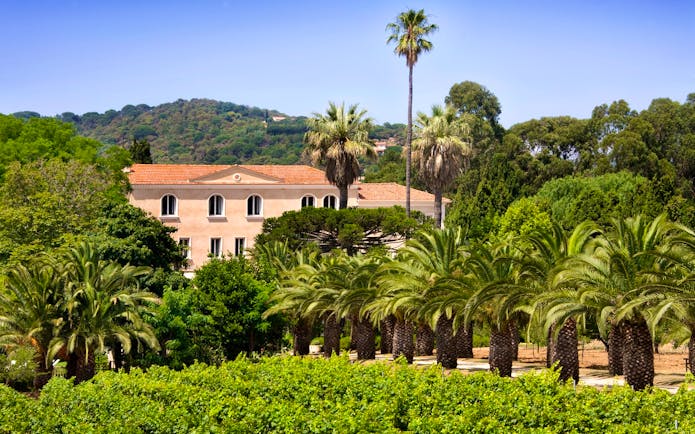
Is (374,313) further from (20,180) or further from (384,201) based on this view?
(384,201)

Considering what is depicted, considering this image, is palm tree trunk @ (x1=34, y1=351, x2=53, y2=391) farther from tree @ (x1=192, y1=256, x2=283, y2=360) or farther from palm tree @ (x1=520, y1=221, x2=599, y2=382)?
palm tree @ (x1=520, y1=221, x2=599, y2=382)

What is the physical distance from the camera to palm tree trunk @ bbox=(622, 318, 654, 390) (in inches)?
1187

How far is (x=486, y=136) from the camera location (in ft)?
373

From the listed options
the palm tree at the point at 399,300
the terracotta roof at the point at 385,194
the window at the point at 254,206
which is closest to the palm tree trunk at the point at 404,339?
the palm tree at the point at 399,300

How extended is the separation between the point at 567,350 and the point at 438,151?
3710 cm

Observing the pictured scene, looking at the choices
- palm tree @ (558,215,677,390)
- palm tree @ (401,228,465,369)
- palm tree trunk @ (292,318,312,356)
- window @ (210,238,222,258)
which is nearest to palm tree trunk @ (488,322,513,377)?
palm tree @ (401,228,465,369)

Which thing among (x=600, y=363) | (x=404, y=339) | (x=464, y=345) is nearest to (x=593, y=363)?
(x=600, y=363)

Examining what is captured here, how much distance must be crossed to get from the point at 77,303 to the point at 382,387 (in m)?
16.0

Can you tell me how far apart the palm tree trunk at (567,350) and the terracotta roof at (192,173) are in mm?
44007

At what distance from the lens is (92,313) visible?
3794 centimetres

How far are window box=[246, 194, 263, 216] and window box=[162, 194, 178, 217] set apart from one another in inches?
211

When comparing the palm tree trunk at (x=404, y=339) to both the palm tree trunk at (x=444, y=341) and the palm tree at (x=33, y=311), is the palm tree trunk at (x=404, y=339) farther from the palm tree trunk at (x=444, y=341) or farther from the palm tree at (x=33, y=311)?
the palm tree at (x=33, y=311)

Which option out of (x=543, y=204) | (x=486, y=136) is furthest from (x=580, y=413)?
(x=486, y=136)

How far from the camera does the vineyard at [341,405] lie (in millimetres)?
21641
